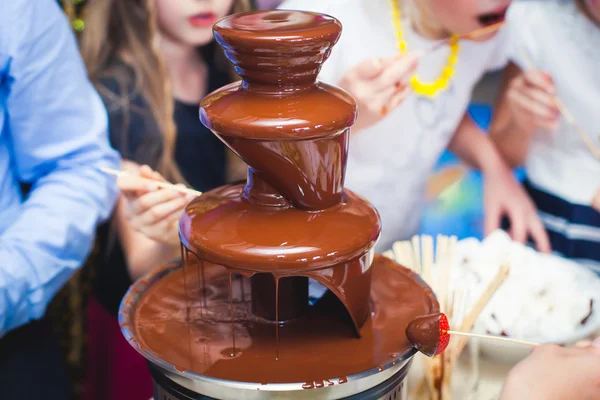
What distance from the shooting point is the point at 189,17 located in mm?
1767

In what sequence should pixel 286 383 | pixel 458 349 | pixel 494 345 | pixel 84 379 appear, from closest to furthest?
1. pixel 286 383
2. pixel 458 349
3. pixel 494 345
4. pixel 84 379

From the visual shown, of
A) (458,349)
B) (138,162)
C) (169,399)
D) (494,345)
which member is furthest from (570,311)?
(138,162)

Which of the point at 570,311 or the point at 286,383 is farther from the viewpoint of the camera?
the point at 570,311

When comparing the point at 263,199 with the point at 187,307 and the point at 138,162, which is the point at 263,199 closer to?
the point at 187,307

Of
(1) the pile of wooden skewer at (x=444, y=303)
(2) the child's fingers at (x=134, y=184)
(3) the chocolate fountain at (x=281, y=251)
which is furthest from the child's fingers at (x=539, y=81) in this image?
(2) the child's fingers at (x=134, y=184)

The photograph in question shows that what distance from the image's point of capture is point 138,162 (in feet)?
6.02

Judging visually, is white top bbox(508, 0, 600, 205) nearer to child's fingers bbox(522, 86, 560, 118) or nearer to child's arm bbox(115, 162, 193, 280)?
child's fingers bbox(522, 86, 560, 118)

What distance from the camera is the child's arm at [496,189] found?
196 centimetres

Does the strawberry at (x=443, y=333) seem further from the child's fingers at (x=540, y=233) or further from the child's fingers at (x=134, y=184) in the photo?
the child's fingers at (x=540, y=233)

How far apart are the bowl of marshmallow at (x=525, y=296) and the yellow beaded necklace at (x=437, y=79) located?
45cm

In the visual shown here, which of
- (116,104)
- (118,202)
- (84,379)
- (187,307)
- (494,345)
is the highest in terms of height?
(116,104)

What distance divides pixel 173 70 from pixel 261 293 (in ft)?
3.03

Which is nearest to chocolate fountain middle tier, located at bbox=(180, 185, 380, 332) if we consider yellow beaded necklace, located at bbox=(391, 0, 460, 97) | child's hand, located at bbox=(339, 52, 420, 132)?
child's hand, located at bbox=(339, 52, 420, 132)

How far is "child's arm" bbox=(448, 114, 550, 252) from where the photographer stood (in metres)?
1.96
